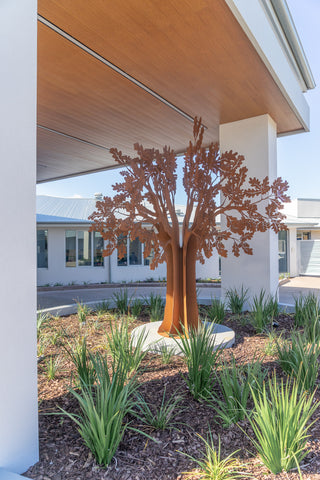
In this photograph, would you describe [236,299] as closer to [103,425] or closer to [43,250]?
[103,425]

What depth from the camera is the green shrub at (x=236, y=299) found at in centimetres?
631

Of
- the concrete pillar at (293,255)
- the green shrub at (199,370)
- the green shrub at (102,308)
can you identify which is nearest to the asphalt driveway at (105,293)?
the green shrub at (102,308)

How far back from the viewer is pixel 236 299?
20.9ft

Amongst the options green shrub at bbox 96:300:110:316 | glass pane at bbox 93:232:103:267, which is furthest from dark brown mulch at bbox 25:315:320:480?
glass pane at bbox 93:232:103:267

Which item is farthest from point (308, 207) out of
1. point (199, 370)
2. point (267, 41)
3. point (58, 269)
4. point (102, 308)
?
point (199, 370)

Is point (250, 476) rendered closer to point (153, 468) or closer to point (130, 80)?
point (153, 468)

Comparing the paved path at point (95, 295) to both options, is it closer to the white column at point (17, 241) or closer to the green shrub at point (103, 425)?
the green shrub at point (103, 425)

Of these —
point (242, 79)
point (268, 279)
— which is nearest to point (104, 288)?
point (268, 279)

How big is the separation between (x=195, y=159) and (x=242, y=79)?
1.79m

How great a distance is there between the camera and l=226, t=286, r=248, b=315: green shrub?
20.7 ft

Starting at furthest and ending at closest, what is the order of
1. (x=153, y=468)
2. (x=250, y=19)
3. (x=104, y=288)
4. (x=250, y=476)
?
(x=104, y=288) < (x=250, y=19) < (x=153, y=468) < (x=250, y=476)

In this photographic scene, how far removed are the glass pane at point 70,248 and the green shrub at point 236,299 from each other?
8931 mm

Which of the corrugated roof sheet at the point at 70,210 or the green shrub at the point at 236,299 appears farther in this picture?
the corrugated roof sheet at the point at 70,210

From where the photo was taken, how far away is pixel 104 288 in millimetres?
12750
